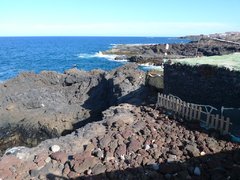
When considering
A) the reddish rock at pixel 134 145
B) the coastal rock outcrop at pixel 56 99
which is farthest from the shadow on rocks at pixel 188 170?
the coastal rock outcrop at pixel 56 99

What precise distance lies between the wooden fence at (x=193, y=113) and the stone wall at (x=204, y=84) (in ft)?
1.95

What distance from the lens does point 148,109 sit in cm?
1462

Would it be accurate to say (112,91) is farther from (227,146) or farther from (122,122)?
(227,146)

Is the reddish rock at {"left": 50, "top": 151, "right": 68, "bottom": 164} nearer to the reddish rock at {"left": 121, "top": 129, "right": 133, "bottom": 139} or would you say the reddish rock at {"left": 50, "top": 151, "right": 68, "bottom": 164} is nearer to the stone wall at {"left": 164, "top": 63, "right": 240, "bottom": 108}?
the reddish rock at {"left": 121, "top": 129, "right": 133, "bottom": 139}

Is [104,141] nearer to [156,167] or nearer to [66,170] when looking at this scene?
[66,170]

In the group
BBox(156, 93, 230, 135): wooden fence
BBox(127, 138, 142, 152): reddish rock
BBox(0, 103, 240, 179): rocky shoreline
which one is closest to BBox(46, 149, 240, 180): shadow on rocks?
BBox(0, 103, 240, 179): rocky shoreline

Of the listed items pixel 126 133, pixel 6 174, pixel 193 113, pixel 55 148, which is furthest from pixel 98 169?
pixel 193 113

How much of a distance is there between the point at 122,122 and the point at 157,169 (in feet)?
10.7

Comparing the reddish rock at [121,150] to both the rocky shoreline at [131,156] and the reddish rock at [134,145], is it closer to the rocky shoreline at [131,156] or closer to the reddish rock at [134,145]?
the rocky shoreline at [131,156]

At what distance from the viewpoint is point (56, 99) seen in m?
23.8

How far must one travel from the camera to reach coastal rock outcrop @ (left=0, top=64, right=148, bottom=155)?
63.9ft

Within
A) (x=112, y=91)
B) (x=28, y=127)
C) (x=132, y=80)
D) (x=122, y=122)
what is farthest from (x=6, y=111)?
(x=122, y=122)

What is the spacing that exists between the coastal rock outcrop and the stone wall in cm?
321

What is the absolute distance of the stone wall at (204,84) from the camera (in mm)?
12703
